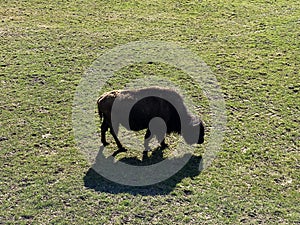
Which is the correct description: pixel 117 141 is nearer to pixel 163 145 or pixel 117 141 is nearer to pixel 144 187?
pixel 163 145

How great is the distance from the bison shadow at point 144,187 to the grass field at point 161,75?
3 cm

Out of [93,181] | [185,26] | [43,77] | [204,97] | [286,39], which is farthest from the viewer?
[185,26]

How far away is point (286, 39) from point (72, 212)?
8816mm

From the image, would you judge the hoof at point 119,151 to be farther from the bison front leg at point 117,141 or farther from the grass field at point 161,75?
the grass field at point 161,75

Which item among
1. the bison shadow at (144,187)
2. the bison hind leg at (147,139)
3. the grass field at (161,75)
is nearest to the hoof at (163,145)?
the bison hind leg at (147,139)

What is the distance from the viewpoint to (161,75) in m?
12.1

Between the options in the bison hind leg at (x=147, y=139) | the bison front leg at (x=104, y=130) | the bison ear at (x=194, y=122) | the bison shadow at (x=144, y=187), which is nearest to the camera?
the bison shadow at (x=144, y=187)

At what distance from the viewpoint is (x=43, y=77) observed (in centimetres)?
1205

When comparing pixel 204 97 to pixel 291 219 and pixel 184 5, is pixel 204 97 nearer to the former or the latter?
pixel 291 219

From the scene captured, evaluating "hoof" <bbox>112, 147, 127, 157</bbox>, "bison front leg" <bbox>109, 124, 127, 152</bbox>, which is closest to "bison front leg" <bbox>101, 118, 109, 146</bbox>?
"bison front leg" <bbox>109, 124, 127, 152</bbox>

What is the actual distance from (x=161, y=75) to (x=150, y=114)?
325 cm

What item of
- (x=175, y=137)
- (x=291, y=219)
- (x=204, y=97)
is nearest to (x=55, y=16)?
(x=204, y=97)

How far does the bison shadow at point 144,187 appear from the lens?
27.6 ft

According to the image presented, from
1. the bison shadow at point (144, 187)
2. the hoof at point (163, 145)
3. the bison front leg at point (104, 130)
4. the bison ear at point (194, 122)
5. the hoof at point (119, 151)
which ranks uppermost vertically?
the bison ear at point (194, 122)
